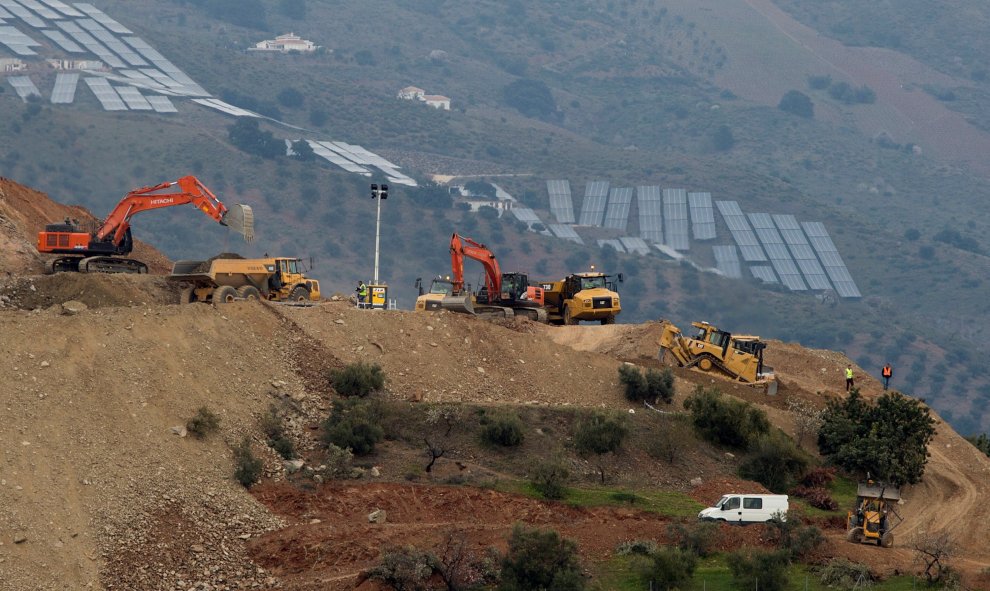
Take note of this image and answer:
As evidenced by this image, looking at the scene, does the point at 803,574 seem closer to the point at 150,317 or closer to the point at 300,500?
the point at 300,500

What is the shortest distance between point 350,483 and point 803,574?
32.9 ft

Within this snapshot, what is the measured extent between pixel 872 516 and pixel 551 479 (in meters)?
7.20

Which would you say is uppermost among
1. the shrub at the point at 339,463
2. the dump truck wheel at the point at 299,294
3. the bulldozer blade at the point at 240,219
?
the bulldozer blade at the point at 240,219

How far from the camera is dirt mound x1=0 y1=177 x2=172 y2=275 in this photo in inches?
2164

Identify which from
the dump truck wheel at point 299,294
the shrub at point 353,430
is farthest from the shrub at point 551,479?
the dump truck wheel at point 299,294

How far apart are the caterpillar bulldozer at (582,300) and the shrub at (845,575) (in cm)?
2610

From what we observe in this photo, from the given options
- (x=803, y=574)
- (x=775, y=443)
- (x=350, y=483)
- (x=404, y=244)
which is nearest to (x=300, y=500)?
(x=350, y=483)

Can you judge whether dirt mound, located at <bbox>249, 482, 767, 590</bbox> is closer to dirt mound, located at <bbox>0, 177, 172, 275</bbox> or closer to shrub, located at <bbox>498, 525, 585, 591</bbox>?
shrub, located at <bbox>498, 525, 585, 591</bbox>

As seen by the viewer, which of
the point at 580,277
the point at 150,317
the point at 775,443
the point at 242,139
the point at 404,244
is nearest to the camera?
the point at 150,317

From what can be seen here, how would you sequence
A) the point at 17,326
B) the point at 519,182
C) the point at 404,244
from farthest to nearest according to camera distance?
1. the point at 519,182
2. the point at 404,244
3. the point at 17,326

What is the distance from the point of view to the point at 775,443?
4478cm

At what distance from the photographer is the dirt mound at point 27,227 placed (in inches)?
2164

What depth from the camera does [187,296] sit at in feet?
168

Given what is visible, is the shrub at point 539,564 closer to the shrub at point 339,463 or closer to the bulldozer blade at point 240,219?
the shrub at point 339,463
